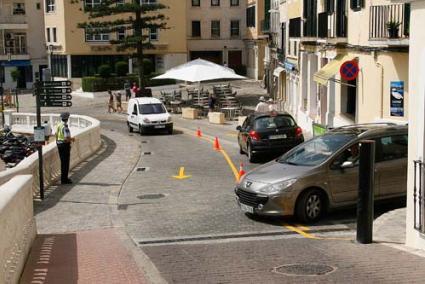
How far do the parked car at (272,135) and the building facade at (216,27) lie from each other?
51.0m

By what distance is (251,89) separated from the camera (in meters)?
59.9

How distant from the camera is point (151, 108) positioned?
35719 mm

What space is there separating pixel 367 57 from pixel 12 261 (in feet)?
55.0

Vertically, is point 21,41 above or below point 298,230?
above

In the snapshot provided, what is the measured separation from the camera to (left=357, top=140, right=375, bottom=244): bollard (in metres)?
10.6

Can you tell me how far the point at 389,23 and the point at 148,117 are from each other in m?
17.1

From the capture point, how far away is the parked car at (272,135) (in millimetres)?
22328

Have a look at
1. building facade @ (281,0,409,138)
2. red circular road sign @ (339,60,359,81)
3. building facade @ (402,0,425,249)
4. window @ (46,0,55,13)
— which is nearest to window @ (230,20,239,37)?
window @ (46,0,55,13)

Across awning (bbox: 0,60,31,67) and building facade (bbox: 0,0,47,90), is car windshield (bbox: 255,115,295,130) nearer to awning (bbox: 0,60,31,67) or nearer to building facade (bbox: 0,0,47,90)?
building facade (bbox: 0,0,47,90)

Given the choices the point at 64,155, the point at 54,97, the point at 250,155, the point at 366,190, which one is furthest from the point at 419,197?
A: the point at 250,155

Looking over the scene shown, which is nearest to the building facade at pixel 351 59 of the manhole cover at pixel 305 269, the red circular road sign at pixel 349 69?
the red circular road sign at pixel 349 69

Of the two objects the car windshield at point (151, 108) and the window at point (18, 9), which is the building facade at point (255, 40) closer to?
the window at point (18, 9)

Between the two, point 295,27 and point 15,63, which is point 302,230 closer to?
point 295,27

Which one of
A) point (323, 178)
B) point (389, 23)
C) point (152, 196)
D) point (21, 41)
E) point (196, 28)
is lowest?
point (152, 196)
